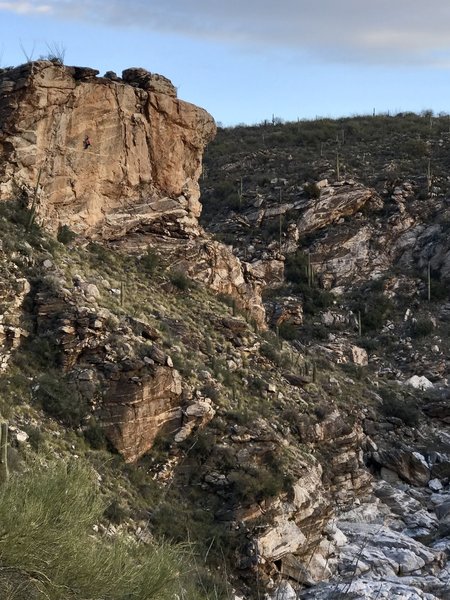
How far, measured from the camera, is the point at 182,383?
744 inches

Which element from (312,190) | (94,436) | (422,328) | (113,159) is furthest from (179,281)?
(312,190)

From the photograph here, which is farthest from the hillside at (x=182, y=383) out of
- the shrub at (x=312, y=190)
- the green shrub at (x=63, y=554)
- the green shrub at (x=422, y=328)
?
the shrub at (x=312, y=190)

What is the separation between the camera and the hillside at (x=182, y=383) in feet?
50.7

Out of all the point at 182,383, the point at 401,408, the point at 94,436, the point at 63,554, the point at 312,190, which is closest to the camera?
the point at 63,554

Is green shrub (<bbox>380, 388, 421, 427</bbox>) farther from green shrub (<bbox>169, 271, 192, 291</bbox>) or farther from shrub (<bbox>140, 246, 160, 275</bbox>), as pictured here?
shrub (<bbox>140, 246, 160, 275</bbox>)

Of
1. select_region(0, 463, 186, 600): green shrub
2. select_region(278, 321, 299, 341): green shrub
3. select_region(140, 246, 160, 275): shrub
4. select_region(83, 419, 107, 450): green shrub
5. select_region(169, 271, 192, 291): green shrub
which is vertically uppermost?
select_region(140, 246, 160, 275): shrub

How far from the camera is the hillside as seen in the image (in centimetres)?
1545

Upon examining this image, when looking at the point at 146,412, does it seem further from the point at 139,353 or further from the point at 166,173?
the point at 166,173

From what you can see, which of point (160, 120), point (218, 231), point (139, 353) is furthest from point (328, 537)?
point (218, 231)

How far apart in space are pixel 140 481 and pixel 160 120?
12807mm

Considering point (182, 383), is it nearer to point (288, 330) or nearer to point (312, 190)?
point (288, 330)

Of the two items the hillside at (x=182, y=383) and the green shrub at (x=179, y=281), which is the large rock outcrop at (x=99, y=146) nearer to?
the hillside at (x=182, y=383)

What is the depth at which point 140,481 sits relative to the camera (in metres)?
16.6

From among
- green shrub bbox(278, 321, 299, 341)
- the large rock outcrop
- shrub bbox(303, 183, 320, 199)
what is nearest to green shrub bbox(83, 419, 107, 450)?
the large rock outcrop
